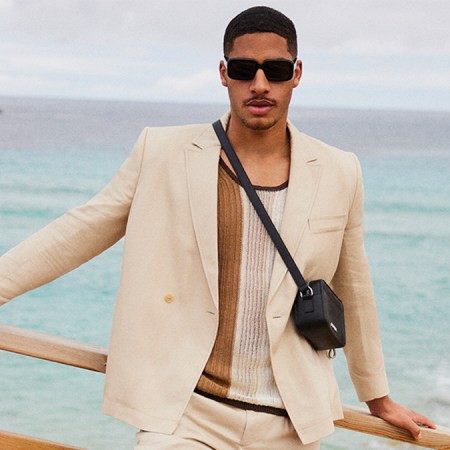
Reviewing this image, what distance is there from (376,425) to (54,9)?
35489 mm

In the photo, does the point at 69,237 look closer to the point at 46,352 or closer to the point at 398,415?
the point at 46,352

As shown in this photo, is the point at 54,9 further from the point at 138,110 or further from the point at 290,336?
the point at 290,336

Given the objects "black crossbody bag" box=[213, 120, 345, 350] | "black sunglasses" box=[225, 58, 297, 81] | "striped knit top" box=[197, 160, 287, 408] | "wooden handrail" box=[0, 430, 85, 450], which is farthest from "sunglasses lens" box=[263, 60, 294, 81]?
"wooden handrail" box=[0, 430, 85, 450]

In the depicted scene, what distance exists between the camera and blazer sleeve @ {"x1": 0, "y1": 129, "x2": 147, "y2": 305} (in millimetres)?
2697

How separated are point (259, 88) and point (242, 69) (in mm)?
72

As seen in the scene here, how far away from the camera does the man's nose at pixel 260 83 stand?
2584 mm

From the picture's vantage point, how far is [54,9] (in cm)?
3694

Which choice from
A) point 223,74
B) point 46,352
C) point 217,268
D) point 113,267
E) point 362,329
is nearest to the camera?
point 217,268

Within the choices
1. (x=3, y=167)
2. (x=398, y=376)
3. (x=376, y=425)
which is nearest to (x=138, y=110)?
(x=3, y=167)

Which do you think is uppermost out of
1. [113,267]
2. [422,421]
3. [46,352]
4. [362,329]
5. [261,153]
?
[261,153]

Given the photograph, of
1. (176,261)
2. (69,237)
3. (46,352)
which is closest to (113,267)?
(46,352)

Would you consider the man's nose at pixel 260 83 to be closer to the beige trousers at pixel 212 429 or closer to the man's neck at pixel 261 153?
the man's neck at pixel 261 153

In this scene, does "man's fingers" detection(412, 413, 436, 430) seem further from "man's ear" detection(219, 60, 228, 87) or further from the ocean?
the ocean

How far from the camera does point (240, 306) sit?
2627 millimetres
